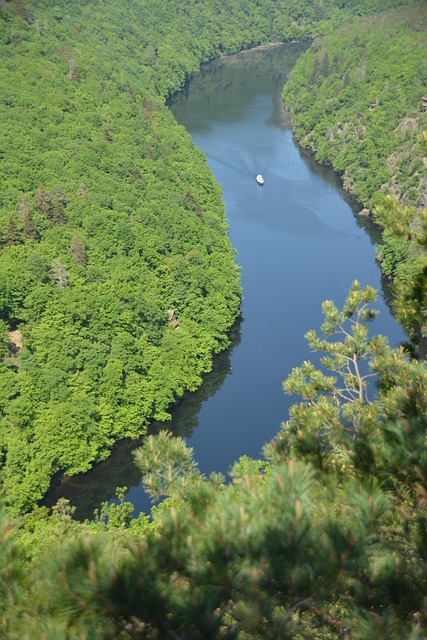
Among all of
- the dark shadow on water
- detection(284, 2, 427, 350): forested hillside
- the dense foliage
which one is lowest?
the dense foliage

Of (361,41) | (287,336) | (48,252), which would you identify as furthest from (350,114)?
(48,252)

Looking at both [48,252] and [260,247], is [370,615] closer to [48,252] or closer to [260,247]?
[48,252]

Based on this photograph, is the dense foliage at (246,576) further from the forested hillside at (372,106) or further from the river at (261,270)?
the forested hillside at (372,106)

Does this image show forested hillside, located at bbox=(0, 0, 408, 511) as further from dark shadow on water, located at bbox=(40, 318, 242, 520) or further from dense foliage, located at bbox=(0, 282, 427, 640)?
dense foliage, located at bbox=(0, 282, 427, 640)

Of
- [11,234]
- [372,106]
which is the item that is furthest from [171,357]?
[372,106]

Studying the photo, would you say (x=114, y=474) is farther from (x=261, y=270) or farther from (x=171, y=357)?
(x=261, y=270)

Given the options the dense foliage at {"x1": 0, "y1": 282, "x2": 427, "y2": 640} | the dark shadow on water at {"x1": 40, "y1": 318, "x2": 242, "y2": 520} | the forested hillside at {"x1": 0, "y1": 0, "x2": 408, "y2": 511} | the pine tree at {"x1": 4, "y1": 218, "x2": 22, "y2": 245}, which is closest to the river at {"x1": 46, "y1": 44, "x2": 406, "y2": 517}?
the dark shadow on water at {"x1": 40, "y1": 318, "x2": 242, "y2": 520}
